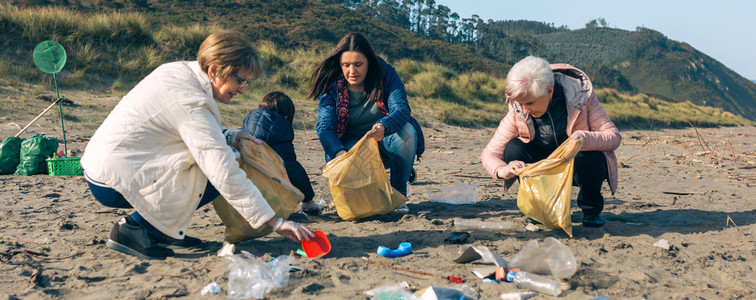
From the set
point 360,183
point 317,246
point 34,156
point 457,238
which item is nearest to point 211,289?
point 317,246

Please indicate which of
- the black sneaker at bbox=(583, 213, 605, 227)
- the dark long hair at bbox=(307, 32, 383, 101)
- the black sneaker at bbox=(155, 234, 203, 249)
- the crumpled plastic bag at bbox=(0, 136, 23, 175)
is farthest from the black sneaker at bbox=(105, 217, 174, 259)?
the crumpled plastic bag at bbox=(0, 136, 23, 175)

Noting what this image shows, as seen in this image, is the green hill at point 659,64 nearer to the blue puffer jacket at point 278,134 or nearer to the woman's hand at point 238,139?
the blue puffer jacket at point 278,134

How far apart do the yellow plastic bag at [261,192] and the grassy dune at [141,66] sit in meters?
5.94

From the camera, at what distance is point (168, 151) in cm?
231

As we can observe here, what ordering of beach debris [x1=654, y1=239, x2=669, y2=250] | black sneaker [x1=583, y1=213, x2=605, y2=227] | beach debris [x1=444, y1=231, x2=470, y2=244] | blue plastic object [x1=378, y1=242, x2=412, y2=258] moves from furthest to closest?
black sneaker [x1=583, y1=213, x2=605, y2=227], beach debris [x1=444, y1=231, x2=470, y2=244], beach debris [x1=654, y1=239, x2=669, y2=250], blue plastic object [x1=378, y1=242, x2=412, y2=258]

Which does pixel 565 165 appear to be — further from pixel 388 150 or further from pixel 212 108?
pixel 212 108

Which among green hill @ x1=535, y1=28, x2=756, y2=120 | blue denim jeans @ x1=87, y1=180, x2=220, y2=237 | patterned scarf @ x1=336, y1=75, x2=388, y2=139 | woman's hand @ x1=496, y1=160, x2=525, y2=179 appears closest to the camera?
blue denim jeans @ x1=87, y1=180, x2=220, y2=237

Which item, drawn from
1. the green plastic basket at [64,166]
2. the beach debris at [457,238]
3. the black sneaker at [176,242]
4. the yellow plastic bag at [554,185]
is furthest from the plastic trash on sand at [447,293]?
the green plastic basket at [64,166]

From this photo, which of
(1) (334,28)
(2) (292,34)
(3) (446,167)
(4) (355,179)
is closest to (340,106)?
(4) (355,179)

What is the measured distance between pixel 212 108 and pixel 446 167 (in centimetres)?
422

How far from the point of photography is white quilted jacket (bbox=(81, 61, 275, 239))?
2.21 meters

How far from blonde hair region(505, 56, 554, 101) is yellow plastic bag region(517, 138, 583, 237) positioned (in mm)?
354

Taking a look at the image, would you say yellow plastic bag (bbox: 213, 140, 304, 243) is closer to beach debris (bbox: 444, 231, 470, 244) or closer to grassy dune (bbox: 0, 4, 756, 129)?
beach debris (bbox: 444, 231, 470, 244)

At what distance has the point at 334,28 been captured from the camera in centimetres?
2928
